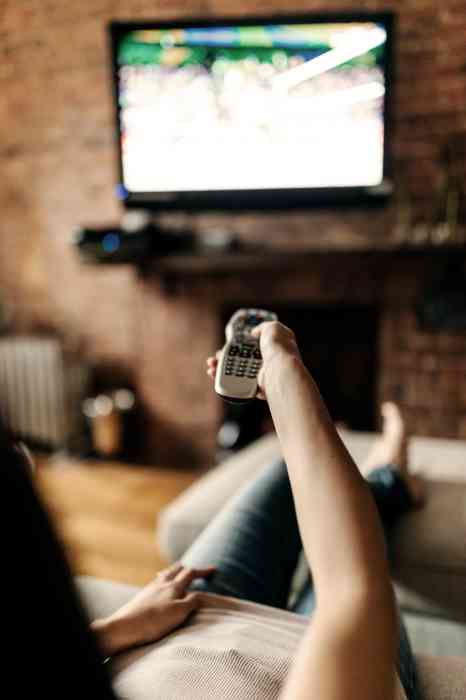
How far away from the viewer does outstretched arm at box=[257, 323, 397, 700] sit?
16.0 inches

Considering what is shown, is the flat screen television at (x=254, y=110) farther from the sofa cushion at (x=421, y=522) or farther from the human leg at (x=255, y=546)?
the human leg at (x=255, y=546)

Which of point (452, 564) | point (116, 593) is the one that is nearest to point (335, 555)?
point (116, 593)

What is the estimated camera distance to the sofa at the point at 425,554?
0.92 m

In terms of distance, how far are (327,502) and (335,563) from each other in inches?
1.7

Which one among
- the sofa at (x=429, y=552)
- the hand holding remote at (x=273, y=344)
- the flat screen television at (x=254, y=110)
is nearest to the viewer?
the hand holding remote at (x=273, y=344)

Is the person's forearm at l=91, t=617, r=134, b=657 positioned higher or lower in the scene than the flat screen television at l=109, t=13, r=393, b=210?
lower

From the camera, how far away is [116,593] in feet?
3.23

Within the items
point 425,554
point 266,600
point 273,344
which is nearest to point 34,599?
point 273,344

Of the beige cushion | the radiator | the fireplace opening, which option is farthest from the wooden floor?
the beige cushion

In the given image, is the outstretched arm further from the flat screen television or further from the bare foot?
the flat screen television

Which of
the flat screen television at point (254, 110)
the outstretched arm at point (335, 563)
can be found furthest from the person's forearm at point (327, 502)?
the flat screen television at point (254, 110)

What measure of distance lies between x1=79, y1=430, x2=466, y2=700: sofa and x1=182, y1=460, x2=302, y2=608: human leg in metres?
0.17

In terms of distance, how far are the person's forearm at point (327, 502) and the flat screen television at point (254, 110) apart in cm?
204

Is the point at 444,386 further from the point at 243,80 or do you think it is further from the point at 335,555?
the point at 335,555
